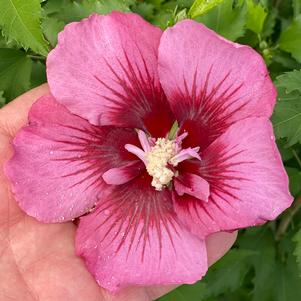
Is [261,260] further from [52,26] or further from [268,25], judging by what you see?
[52,26]

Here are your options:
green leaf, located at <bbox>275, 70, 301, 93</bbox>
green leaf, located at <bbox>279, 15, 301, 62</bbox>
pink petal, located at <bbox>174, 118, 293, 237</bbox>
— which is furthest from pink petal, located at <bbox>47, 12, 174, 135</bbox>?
green leaf, located at <bbox>279, 15, 301, 62</bbox>

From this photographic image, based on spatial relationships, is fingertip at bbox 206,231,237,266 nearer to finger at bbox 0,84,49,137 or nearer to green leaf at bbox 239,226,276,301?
green leaf at bbox 239,226,276,301

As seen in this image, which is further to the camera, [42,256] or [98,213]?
[42,256]

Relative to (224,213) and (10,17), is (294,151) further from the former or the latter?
(10,17)

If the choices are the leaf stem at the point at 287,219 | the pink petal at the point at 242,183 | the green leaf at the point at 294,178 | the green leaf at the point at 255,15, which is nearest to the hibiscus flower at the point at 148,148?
the pink petal at the point at 242,183

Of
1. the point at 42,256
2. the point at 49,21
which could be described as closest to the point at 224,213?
the point at 42,256

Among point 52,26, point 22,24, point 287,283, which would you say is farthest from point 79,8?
point 287,283

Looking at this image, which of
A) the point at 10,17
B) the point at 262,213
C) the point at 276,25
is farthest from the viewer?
the point at 276,25
